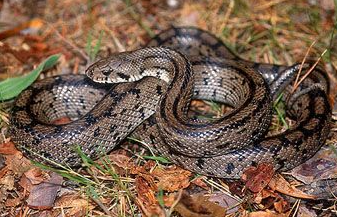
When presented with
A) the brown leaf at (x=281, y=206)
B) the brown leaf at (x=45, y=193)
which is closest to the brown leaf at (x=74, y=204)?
the brown leaf at (x=45, y=193)

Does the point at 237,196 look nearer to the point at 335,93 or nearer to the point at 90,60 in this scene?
the point at 335,93

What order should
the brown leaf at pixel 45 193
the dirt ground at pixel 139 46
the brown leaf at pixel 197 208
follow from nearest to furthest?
the brown leaf at pixel 197 208 < the dirt ground at pixel 139 46 < the brown leaf at pixel 45 193

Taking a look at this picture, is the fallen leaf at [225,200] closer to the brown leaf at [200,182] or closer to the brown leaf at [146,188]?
the brown leaf at [200,182]

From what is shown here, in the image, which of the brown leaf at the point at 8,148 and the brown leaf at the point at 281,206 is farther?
the brown leaf at the point at 8,148

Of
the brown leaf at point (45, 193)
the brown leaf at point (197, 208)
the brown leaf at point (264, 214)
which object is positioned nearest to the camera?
the brown leaf at point (197, 208)

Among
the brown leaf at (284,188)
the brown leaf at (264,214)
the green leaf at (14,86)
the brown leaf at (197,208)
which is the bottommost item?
the brown leaf at (284,188)

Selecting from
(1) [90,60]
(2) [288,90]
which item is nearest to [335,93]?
(2) [288,90]

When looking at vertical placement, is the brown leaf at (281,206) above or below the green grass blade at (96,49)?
below

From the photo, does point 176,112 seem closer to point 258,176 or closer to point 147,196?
point 147,196
